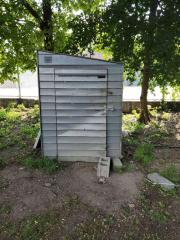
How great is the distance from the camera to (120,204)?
13.4 feet

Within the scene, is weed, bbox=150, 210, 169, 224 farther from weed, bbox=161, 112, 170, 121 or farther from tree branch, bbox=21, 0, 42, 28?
tree branch, bbox=21, 0, 42, 28

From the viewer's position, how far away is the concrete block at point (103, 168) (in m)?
4.91

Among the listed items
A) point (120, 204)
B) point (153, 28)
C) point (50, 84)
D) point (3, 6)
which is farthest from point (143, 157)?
point (3, 6)

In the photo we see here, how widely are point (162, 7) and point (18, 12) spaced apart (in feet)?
12.6

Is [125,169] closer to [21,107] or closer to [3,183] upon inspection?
[3,183]

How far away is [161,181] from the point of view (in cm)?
469

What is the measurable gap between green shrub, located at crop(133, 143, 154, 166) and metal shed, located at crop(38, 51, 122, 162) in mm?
513

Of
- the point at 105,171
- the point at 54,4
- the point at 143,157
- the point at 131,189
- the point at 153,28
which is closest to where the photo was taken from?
the point at 131,189

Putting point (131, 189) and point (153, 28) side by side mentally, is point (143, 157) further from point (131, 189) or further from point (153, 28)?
point (153, 28)

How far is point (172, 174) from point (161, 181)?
0.44 meters

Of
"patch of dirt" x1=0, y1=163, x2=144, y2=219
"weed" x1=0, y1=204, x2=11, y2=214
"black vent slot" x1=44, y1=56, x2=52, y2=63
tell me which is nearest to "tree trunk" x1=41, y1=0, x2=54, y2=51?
"black vent slot" x1=44, y1=56, x2=52, y2=63

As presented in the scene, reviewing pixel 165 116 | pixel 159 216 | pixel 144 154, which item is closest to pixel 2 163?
pixel 144 154

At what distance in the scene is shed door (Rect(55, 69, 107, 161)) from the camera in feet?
17.0

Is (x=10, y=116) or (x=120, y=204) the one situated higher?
(x=10, y=116)
